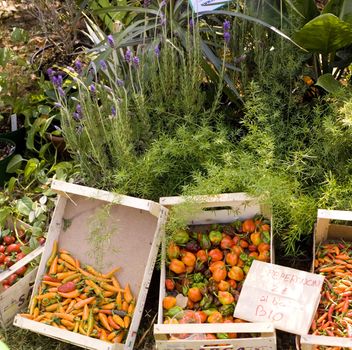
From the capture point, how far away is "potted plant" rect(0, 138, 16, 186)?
9.83 ft

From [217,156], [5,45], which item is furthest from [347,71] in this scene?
[5,45]

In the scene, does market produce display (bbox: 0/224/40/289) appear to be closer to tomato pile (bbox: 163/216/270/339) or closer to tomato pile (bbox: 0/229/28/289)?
tomato pile (bbox: 0/229/28/289)

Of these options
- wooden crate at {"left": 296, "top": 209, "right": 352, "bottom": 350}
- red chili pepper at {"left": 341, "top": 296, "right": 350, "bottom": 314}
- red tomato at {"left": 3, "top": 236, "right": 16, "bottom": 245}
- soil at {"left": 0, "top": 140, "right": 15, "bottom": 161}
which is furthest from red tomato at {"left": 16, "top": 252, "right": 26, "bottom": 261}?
red chili pepper at {"left": 341, "top": 296, "right": 350, "bottom": 314}

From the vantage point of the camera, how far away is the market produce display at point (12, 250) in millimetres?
2449

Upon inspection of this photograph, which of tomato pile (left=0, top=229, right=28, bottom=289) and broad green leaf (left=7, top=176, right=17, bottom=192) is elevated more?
broad green leaf (left=7, top=176, right=17, bottom=192)

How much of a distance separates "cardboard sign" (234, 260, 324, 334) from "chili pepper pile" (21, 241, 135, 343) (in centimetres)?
50

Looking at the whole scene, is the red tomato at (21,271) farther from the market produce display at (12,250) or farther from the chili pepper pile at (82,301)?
the chili pepper pile at (82,301)

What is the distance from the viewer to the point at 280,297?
6.16ft

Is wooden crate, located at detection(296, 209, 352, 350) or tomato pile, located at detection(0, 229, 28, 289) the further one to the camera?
tomato pile, located at detection(0, 229, 28, 289)

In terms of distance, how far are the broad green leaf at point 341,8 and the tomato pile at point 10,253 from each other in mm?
1792

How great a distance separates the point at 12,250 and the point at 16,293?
1.15ft

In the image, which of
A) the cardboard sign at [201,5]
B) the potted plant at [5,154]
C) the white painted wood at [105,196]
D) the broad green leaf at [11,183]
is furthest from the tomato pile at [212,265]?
the potted plant at [5,154]

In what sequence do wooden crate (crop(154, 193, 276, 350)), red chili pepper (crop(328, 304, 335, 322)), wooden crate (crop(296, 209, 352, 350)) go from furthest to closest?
red chili pepper (crop(328, 304, 335, 322)), wooden crate (crop(154, 193, 276, 350)), wooden crate (crop(296, 209, 352, 350))

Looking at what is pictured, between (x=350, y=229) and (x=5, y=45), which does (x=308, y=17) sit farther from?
(x=5, y=45)
